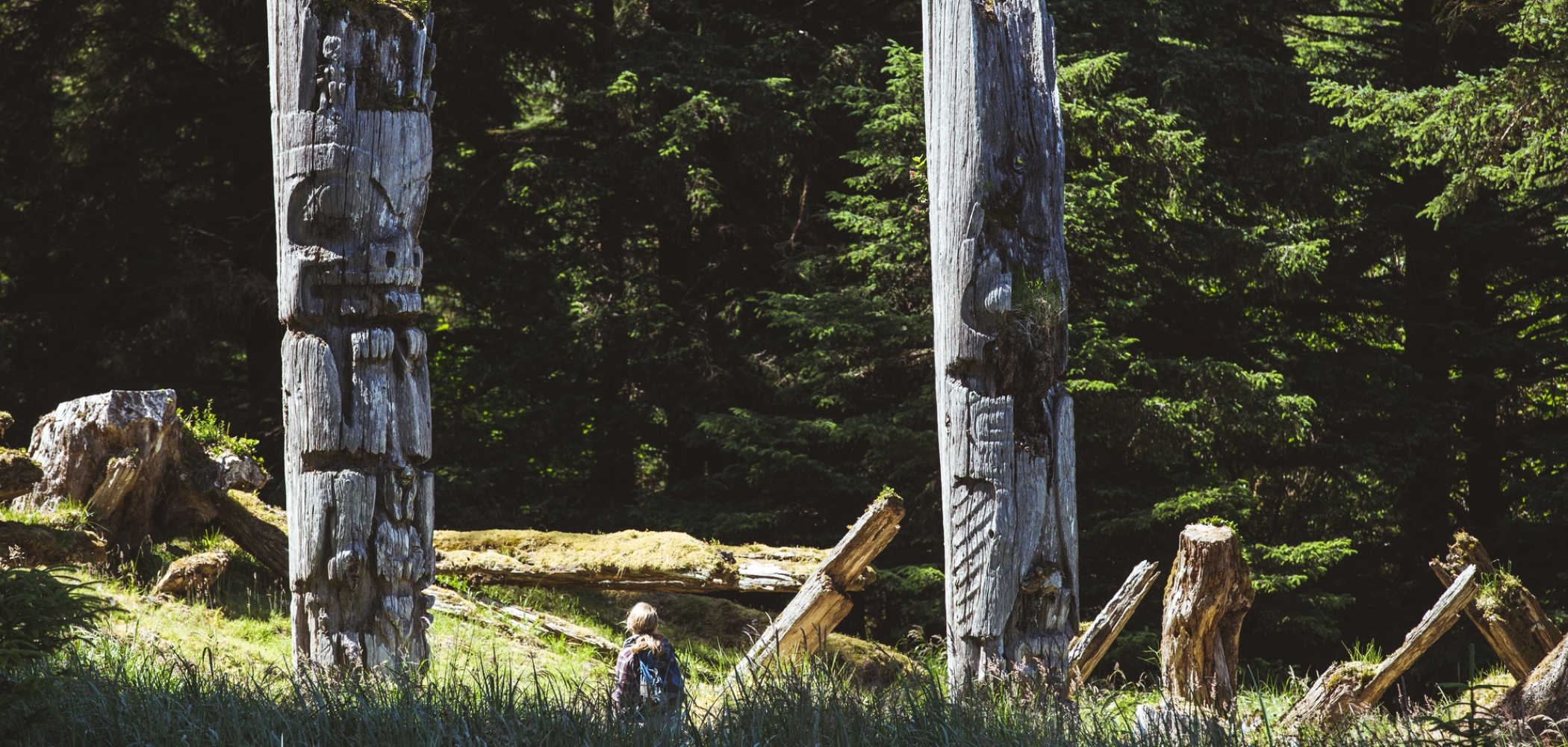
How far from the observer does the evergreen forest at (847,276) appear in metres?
11.2

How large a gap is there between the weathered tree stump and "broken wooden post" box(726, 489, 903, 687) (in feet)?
14.5

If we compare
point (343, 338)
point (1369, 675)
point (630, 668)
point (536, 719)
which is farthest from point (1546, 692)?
point (343, 338)

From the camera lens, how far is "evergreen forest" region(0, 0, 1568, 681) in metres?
11.2

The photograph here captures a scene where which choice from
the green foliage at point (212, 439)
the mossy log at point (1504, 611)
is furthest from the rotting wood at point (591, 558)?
the mossy log at point (1504, 611)

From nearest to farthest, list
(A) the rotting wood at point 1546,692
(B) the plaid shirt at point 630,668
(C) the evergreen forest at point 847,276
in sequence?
(B) the plaid shirt at point 630,668
(A) the rotting wood at point 1546,692
(C) the evergreen forest at point 847,276

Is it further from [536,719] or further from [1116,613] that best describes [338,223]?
[1116,613]

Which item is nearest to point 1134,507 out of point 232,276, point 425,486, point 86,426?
point 425,486

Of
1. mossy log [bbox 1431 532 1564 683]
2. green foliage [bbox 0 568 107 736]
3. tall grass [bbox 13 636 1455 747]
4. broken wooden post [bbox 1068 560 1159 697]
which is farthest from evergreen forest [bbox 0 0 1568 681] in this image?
green foliage [bbox 0 568 107 736]

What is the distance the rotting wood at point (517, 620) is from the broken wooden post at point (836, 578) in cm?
227

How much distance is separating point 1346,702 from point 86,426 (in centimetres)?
907

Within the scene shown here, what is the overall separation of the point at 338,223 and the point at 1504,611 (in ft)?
25.6

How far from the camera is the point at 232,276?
1265cm

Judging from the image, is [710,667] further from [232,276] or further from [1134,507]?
[232,276]

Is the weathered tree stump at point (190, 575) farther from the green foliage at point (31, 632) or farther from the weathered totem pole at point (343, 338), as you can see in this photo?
the green foliage at point (31, 632)
